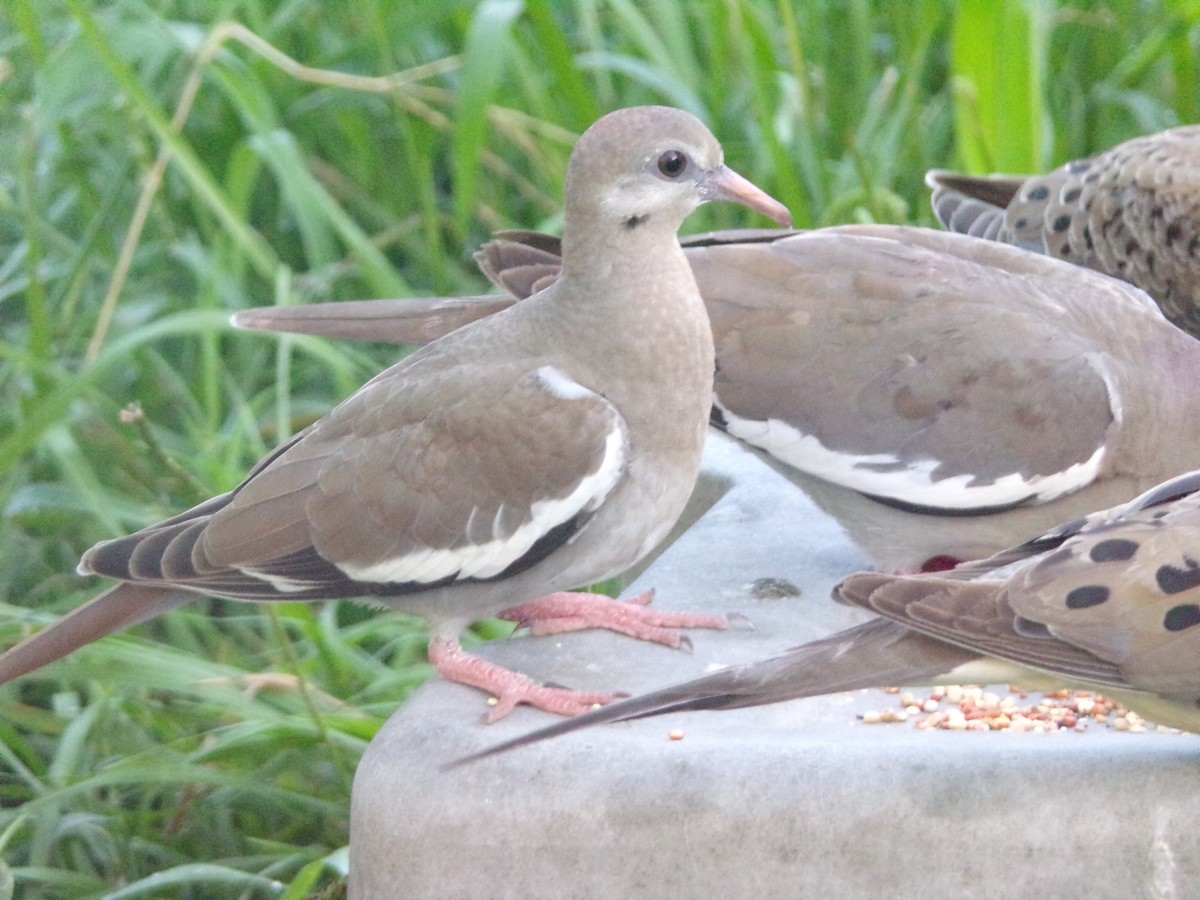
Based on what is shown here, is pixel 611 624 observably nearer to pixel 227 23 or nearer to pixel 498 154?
pixel 227 23

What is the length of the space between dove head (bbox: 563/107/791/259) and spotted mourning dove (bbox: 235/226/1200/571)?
1.28 ft

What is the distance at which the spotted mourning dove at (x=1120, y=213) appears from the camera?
10.2 feet

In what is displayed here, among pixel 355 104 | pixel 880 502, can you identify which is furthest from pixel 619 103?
pixel 880 502

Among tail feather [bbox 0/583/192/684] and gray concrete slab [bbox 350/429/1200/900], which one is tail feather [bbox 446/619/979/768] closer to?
gray concrete slab [bbox 350/429/1200/900]

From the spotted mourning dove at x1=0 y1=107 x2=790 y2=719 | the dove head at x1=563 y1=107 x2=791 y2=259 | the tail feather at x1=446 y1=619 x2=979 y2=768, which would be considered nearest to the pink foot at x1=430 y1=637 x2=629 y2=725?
the spotted mourning dove at x1=0 y1=107 x2=790 y2=719

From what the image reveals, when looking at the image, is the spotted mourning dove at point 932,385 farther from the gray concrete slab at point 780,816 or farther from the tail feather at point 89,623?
the gray concrete slab at point 780,816

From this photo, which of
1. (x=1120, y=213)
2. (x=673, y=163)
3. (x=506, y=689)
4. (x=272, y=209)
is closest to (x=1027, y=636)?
(x=506, y=689)

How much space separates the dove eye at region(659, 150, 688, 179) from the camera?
224cm

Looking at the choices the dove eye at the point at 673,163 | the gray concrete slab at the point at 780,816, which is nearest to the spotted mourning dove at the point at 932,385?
the dove eye at the point at 673,163

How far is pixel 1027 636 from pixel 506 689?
0.69 m

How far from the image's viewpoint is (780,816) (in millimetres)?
1750

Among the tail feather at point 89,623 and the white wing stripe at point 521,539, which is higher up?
the white wing stripe at point 521,539

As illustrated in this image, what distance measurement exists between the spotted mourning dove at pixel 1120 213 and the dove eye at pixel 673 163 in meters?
1.24

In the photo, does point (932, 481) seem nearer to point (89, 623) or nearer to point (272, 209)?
point (89, 623)
